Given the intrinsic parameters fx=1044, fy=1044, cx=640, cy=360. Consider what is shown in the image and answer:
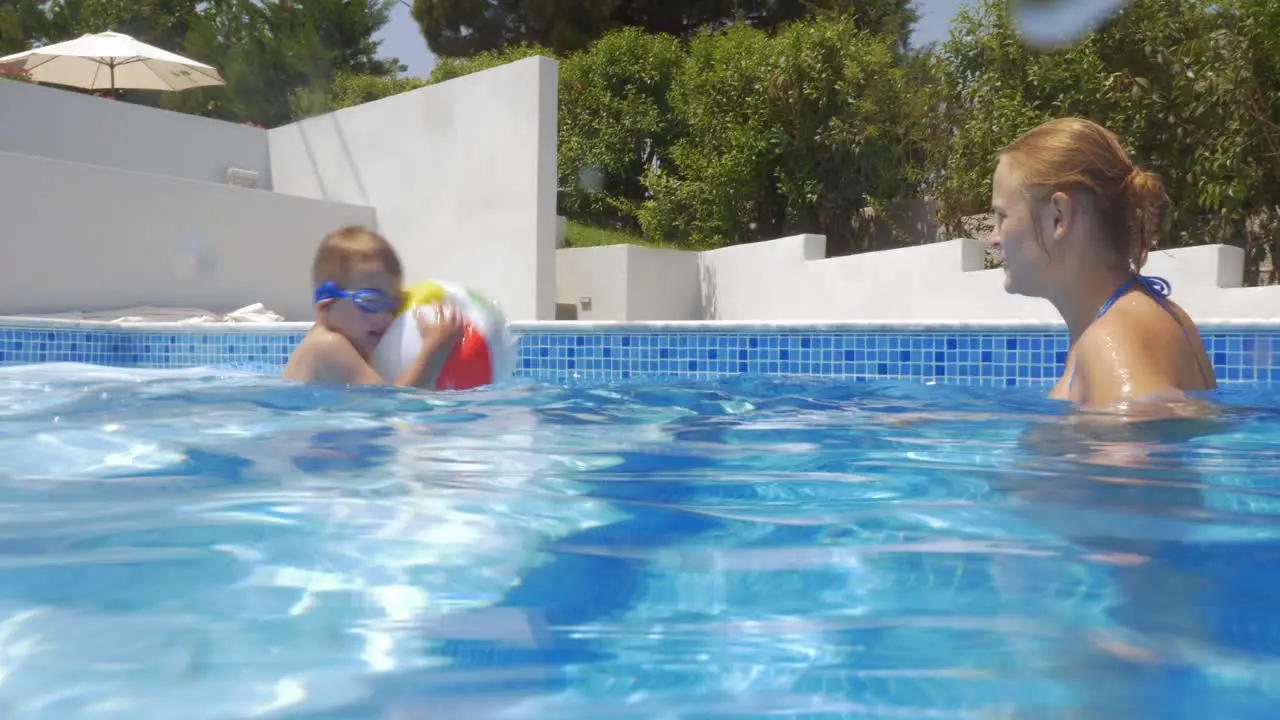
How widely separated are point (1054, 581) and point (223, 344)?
284 inches

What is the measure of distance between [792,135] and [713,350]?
7.21 meters

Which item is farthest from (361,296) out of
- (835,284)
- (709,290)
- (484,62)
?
(484,62)

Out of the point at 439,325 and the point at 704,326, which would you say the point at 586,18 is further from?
the point at 439,325

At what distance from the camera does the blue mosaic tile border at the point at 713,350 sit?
17.8 feet

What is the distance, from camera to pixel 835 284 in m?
11.0

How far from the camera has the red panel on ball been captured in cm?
449

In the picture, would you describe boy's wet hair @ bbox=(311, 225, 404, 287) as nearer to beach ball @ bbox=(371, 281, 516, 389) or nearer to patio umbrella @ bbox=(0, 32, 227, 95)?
beach ball @ bbox=(371, 281, 516, 389)

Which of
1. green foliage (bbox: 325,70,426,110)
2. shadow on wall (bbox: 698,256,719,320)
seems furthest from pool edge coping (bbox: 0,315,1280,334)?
green foliage (bbox: 325,70,426,110)

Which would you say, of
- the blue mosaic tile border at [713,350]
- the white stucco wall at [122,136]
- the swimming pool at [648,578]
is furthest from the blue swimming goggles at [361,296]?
the white stucco wall at [122,136]

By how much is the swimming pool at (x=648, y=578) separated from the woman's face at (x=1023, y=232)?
530 millimetres

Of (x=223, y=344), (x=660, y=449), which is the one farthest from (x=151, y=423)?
(x=223, y=344)

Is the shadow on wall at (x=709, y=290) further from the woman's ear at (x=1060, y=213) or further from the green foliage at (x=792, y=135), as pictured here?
the woman's ear at (x=1060, y=213)

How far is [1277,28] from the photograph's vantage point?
7988mm

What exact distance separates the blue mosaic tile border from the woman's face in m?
2.28
